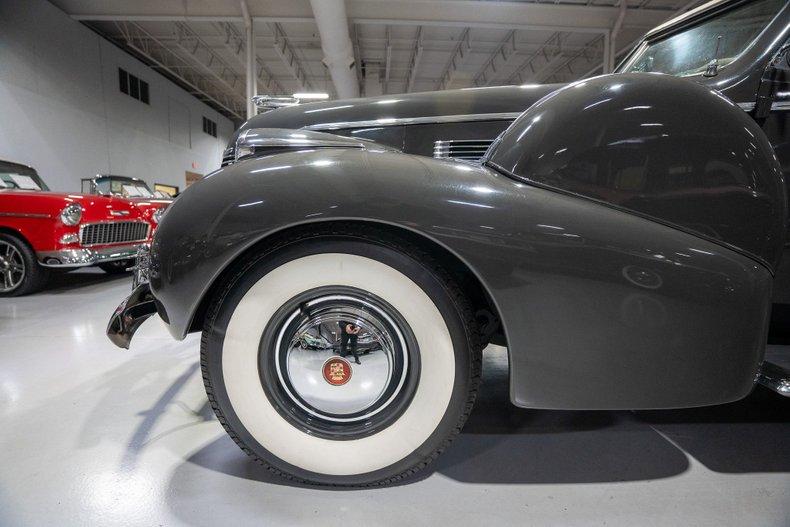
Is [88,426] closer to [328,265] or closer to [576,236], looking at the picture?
[328,265]

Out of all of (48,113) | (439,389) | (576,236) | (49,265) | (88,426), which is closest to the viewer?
(576,236)

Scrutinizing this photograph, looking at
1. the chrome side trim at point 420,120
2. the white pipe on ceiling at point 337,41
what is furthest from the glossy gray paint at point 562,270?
the white pipe on ceiling at point 337,41

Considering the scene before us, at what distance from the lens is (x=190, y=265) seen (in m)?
1.03

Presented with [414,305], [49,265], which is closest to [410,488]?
[414,305]

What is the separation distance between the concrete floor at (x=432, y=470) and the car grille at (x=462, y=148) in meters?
1.02

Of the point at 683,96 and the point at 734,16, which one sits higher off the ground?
the point at 734,16

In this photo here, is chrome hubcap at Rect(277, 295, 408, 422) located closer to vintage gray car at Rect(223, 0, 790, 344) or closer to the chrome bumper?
vintage gray car at Rect(223, 0, 790, 344)

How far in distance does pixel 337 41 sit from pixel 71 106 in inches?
244

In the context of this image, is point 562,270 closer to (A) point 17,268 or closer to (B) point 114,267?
(A) point 17,268

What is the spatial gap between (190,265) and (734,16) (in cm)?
230

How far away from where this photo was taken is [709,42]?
1.75m

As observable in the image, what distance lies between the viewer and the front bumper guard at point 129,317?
1.22 m

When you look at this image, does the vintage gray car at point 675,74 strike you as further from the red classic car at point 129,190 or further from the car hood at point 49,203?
the red classic car at point 129,190

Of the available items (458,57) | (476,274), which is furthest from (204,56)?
(476,274)
